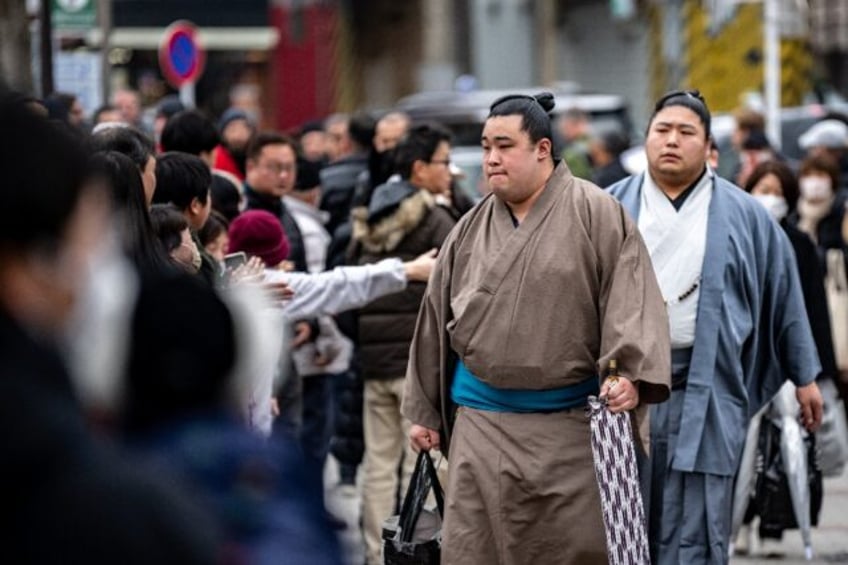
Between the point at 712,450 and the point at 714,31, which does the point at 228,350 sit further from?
the point at 714,31

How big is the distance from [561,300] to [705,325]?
752mm

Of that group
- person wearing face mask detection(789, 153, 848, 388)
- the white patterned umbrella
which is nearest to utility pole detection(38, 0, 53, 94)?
person wearing face mask detection(789, 153, 848, 388)

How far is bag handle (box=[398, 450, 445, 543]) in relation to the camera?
629 cm

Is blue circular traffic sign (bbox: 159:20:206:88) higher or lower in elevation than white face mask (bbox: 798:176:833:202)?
higher

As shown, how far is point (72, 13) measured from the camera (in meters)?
15.8

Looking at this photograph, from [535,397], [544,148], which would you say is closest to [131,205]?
[535,397]

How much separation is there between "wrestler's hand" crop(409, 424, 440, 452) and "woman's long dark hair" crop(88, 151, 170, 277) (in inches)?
72.9

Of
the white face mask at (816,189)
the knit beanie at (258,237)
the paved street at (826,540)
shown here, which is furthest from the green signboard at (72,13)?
the knit beanie at (258,237)

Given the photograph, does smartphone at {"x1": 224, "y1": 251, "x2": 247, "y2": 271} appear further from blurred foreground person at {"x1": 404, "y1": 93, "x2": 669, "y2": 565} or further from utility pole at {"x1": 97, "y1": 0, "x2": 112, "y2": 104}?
utility pole at {"x1": 97, "y1": 0, "x2": 112, "y2": 104}

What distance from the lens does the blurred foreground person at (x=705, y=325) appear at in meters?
6.53

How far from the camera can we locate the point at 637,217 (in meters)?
6.82

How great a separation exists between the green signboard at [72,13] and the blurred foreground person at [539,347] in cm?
1015

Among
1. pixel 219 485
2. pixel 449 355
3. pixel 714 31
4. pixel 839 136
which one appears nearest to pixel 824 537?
pixel 449 355

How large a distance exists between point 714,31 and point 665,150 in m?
21.6
